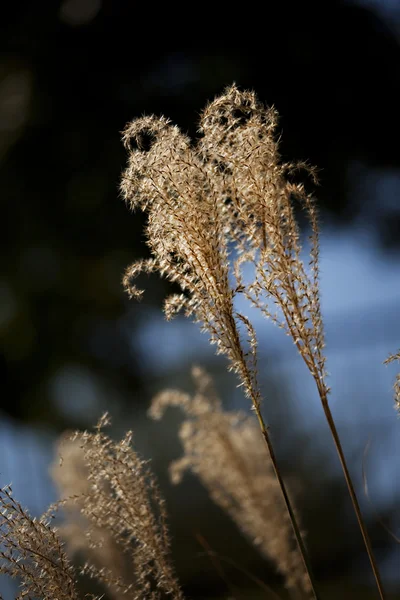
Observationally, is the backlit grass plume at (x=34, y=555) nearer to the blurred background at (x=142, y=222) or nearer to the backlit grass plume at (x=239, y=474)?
the backlit grass plume at (x=239, y=474)

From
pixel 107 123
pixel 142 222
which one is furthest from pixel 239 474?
pixel 107 123

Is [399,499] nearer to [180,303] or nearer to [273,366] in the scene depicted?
[273,366]

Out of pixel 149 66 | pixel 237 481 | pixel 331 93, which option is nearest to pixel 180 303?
pixel 237 481

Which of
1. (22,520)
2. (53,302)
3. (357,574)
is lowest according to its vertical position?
(22,520)

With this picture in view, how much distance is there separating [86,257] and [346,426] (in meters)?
1.32

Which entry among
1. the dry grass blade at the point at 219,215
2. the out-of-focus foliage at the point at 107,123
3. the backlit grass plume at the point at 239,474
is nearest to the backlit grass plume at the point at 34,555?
the dry grass blade at the point at 219,215

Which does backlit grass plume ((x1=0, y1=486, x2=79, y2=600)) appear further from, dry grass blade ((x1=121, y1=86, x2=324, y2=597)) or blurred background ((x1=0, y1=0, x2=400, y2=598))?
blurred background ((x1=0, y1=0, x2=400, y2=598))

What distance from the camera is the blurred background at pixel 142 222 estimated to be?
86.5 inches

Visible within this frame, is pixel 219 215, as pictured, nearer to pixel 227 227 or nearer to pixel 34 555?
pixel 227 227

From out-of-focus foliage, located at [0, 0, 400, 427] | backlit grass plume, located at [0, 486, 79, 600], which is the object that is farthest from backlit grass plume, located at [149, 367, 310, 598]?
out-of-focus foliage, located at [0, 0, 400, 427]

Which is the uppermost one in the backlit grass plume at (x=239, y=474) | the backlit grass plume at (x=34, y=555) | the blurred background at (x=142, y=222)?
the blurred background at (x=142, y=222)

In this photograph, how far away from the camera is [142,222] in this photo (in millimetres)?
2611

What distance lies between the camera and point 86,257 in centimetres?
273

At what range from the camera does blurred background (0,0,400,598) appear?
86.5 inches
